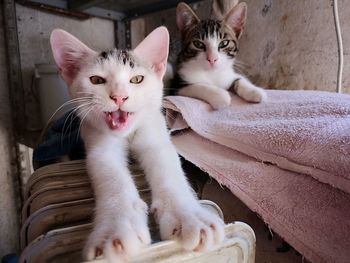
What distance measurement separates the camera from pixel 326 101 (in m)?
0.62

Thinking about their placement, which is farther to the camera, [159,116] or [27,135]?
[27,135]

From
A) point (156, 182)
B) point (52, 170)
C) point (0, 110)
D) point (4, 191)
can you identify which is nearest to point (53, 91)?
point (0, 110)

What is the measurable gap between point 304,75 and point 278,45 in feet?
0.55

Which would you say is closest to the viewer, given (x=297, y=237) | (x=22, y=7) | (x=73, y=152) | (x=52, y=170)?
(x=297, y=237)

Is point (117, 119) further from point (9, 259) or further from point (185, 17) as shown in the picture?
point (9, 259)

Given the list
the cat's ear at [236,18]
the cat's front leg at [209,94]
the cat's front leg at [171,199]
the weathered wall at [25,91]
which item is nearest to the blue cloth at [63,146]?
the cat's front leg at [171,199]

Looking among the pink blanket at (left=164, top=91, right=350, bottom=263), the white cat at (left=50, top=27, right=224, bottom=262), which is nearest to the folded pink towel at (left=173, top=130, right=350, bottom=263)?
the pink blanket at (left=164, top=91, right=350, bottom=263)

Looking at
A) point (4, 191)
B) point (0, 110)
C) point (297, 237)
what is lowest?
point (4, 191)

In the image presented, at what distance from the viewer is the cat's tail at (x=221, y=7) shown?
3.67ft

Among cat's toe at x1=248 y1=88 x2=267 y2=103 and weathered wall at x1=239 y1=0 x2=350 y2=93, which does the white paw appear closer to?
cat's toe at x1=248 y1=88 x2=267 y2=103

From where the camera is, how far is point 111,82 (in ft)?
1.71

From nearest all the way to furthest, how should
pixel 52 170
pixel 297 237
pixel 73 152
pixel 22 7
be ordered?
1. pixel 297 237
2. pixel 52 170
3. pixel 73 152
4. pixel 22 7

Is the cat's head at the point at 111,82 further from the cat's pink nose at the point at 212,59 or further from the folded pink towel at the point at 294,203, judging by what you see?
the cat's pink nose at the point at 212,59

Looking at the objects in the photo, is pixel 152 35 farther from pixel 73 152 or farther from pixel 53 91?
pixel 53 91
